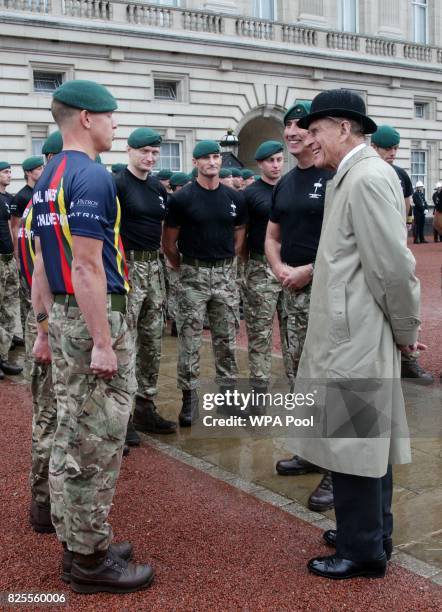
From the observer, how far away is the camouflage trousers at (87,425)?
11.2ft

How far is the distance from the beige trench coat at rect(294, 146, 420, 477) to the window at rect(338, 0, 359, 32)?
26.3 meters

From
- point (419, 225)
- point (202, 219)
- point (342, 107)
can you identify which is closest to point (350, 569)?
point (342, 107)

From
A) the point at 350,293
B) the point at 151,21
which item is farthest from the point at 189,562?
the point at 151,21

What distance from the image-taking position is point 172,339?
1012 cm

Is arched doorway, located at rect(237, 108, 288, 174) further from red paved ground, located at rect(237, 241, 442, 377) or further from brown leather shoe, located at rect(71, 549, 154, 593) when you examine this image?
brown leather shoe, located at rect(71, 549, 154, 593)

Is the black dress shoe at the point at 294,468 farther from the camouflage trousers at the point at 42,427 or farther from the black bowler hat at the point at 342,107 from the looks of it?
the black bowler hat at the point at 342,107

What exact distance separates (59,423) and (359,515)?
4.99 ft

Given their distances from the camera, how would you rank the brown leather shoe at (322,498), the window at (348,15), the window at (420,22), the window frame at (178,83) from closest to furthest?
the brown leather shoe at (322,498) < the window frame at (178,83) < the window at (348,15) < the window at (420,22)

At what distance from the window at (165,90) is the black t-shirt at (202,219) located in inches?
703

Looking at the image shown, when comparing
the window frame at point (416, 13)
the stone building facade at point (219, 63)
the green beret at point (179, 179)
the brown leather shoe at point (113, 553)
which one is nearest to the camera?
the brown leather shoe at point (113, 553)

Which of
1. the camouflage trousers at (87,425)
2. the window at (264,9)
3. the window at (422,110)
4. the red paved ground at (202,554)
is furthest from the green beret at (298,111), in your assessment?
the window at (422,110)

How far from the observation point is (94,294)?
10.8 ft

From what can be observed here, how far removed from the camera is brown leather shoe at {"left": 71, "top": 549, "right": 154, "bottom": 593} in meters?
3.49

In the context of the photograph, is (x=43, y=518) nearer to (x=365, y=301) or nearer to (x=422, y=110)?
(x=365, y=301)
